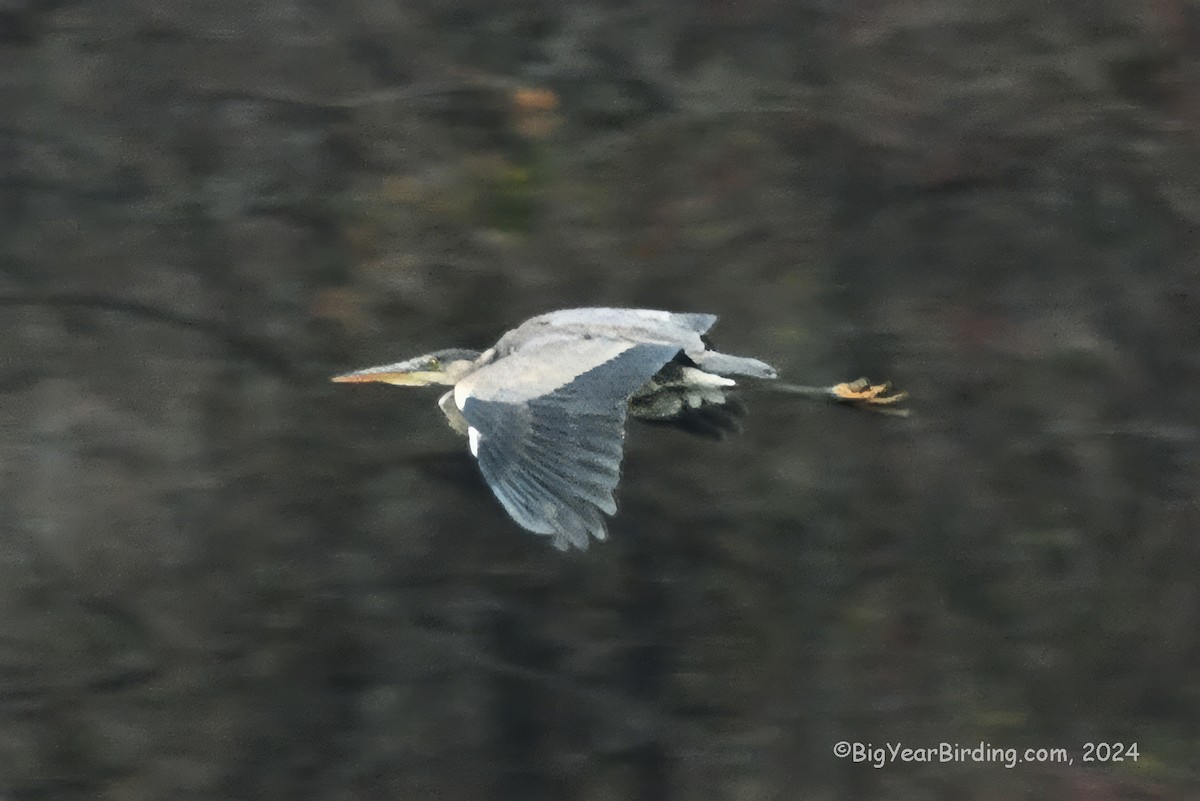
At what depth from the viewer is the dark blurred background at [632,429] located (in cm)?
467

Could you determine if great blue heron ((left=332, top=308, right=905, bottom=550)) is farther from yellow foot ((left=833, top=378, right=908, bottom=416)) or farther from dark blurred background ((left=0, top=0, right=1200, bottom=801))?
dark blurred background ((left=0, top=0, right=1200, bottom=801))

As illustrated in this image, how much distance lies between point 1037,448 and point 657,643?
1227 millimetres

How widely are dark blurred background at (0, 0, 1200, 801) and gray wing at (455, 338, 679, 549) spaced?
3.81 ft

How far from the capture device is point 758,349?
4.80m

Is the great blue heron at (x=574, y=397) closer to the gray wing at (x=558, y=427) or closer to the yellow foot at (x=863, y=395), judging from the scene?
the gray wing at (x=558, y=427)

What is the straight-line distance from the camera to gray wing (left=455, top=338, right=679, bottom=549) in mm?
3244

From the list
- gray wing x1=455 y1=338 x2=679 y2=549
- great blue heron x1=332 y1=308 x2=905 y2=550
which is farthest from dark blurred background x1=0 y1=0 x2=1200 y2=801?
gray wing x1=455 y1=338 x2=679 y2=549

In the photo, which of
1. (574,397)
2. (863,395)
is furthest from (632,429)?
(574,397)

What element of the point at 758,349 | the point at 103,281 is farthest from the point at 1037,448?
the point at 103,281

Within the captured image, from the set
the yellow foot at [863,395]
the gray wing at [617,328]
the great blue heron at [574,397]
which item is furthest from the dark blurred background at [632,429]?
the gray wing at [617,328]

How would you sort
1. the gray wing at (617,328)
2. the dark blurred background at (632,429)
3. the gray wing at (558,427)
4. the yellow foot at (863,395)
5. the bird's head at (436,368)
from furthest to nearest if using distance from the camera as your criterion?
1. the dark blurred background at (632,429)
2. the yellow foot at (863,395)
3. the bird's head at (436,368)
4. the gray wing at (617,328)
5. the gray wing at (558,427)

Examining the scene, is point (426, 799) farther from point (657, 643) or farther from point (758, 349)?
point (758, 349)

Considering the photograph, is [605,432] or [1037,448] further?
[1037,448]

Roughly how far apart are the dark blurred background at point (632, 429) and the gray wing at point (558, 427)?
1.16 meters
